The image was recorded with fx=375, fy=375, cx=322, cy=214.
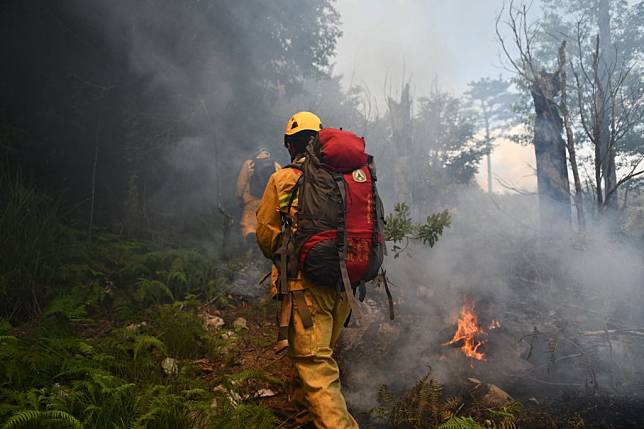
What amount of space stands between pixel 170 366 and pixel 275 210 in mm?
1886

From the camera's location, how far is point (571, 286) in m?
6.05

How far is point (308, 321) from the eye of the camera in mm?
2471

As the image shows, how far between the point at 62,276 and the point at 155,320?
139 centimetres

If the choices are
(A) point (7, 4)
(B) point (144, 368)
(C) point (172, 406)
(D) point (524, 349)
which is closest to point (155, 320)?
(B) point (144, 368)

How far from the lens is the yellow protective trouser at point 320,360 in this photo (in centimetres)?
233

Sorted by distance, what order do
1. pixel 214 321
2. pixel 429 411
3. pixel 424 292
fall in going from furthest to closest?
pixel 424 292, pixel 214 321, pixel 429 411

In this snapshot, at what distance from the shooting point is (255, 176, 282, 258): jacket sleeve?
2.65 m

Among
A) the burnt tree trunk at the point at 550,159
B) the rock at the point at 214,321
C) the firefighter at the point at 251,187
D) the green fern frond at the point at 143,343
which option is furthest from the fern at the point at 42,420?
the burnt tree trunk at the point at 550,159

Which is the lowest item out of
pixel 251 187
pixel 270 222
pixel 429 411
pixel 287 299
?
pixel 429 411

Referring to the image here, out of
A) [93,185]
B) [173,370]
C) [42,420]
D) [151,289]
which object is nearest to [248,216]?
[93,185]

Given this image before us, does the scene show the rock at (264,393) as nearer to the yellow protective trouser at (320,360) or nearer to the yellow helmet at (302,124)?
the yellow protective trouser at (320,360)

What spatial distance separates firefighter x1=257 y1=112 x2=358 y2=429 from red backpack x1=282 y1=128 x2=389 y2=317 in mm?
96

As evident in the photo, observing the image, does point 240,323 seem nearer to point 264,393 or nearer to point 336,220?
point 264,393

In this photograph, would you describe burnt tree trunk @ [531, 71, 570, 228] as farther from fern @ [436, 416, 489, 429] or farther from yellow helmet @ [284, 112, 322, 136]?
fern @ [436, 416, 489, 429]
